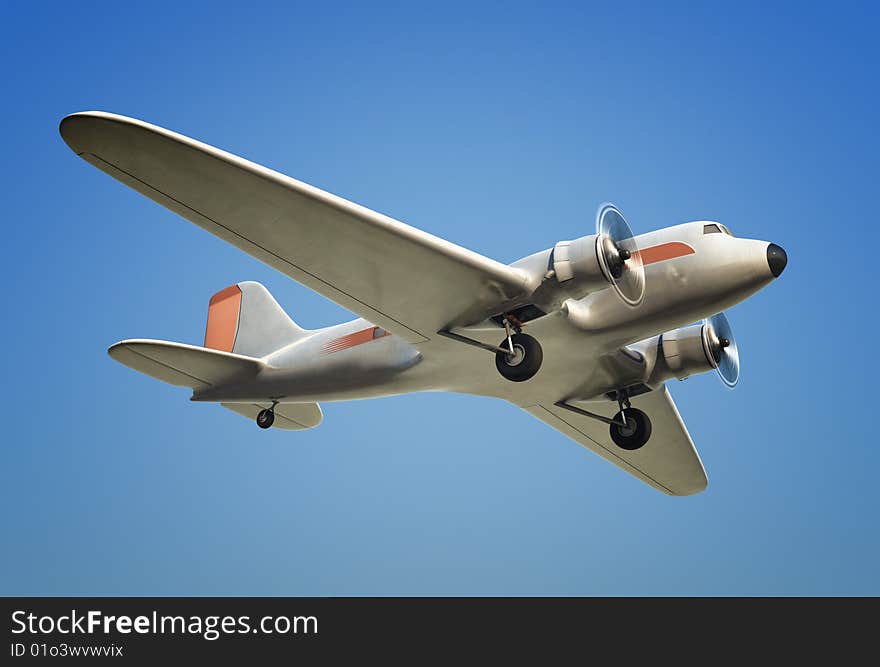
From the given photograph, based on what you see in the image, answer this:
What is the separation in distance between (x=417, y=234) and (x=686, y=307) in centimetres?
497

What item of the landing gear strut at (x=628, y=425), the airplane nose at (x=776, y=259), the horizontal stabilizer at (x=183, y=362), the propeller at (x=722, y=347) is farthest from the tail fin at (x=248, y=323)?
the airplane nose at (x=776, y=259)

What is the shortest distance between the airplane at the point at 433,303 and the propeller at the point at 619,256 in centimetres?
3

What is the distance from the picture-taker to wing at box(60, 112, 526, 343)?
14539 mm

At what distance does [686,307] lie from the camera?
16.8 m

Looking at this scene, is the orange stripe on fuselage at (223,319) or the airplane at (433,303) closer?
the airplane at (433,303)

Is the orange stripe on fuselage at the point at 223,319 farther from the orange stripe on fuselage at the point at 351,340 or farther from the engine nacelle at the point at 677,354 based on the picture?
the engine nacelle at the point at 677,354

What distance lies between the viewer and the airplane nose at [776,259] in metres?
16.5

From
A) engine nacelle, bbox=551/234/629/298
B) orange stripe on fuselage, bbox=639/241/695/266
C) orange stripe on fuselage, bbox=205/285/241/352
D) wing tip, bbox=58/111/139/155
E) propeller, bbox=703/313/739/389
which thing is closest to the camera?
wing tip, bbox=58/111/139/155

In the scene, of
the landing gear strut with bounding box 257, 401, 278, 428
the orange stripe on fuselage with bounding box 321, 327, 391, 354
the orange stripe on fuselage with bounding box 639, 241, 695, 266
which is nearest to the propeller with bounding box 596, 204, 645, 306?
the orange stripe on fuselage with bounding box 639, 241, 695, 266

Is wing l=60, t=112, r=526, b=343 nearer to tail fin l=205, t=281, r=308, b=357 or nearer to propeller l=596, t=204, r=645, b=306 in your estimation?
propeller l=596, t=204, r=645, b=306

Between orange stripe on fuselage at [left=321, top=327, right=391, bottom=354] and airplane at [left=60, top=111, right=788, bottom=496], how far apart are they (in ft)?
0.09

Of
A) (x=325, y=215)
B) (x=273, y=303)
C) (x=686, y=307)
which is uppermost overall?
(x=273, y=303)

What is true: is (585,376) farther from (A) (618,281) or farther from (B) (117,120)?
(B) (117,120)

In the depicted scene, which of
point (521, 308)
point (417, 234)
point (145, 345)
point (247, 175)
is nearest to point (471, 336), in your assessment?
point (521, 308)
